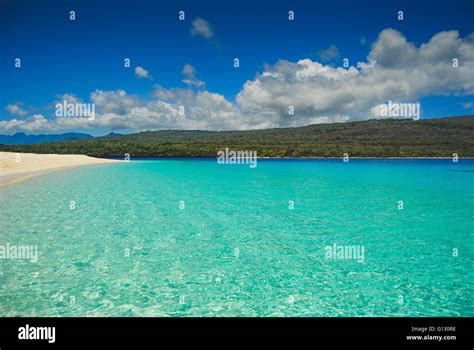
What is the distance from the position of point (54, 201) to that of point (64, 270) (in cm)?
1100

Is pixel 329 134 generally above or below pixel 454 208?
above

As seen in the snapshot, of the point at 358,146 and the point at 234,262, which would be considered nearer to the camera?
the point at 234,262

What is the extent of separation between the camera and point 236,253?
9.01 metres

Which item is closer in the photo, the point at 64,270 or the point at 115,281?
the point at 115,281

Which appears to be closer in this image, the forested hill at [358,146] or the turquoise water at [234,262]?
the turquoise water at [234,262]

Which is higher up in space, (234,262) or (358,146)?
(358,146)

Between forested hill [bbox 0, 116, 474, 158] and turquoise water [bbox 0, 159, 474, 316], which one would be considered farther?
forested hill [bbox 0, 116, 474, 158]

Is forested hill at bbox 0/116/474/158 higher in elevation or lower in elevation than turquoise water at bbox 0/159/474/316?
higher

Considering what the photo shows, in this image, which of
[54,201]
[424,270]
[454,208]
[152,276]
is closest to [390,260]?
[424,270]

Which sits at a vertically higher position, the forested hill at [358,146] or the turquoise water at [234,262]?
the forested hill at [358,146]

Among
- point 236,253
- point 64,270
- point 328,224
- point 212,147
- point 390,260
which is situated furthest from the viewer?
point 212,147

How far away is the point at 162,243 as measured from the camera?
984 centimetres
